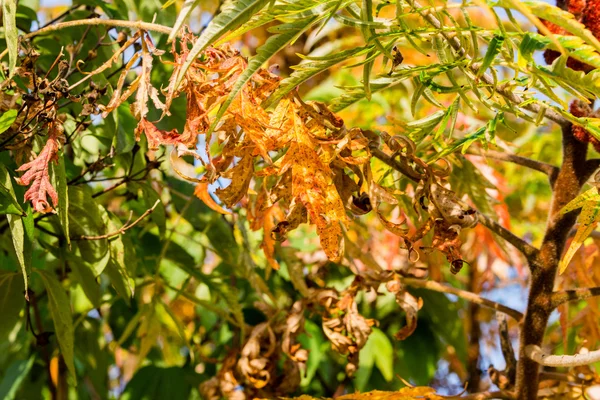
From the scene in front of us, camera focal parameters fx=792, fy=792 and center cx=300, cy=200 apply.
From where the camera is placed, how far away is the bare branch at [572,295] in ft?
2.60

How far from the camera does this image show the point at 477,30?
601mm

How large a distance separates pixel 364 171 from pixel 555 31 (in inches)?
10.9

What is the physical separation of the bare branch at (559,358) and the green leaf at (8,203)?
504 millimetres

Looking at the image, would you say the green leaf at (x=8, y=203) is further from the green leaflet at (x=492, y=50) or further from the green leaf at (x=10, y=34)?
the green leaflet at (x=492, y=50)

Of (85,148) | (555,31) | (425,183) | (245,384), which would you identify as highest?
(555,31)

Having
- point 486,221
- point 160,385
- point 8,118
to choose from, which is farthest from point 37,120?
point 160,385

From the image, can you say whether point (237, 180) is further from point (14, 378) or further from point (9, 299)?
point (14, 378)

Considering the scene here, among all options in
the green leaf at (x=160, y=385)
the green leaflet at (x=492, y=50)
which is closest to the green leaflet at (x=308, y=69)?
the green leaflet at (x=492, y=50)

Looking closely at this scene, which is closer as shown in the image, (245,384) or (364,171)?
(364,171)

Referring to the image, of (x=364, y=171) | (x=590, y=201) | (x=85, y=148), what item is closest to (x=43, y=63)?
(x=85, y=148)

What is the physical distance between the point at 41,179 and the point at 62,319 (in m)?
0.26

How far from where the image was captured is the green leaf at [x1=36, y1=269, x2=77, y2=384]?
85 centimetres

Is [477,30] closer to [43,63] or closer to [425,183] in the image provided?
[425,183]

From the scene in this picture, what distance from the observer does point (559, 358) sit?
2.46 ft
